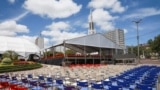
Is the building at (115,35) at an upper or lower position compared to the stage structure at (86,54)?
upper

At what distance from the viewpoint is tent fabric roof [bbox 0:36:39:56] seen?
75.9 meters

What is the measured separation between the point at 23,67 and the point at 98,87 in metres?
25.8

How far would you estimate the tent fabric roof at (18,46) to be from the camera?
7588 centimetres

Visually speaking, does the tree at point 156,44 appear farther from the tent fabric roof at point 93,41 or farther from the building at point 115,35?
the building at point 115,35

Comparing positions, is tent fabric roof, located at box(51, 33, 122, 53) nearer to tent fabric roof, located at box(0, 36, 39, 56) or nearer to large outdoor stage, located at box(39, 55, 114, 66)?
large outdoor stage, located at box(39, 55, 114, 66)

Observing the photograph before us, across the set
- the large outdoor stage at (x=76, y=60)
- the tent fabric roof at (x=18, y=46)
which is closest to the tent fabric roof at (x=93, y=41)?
the large outdoor stage at (x=76, y=60)

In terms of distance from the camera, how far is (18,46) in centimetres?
7981

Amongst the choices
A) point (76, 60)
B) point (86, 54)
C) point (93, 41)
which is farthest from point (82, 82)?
point (86, 54)

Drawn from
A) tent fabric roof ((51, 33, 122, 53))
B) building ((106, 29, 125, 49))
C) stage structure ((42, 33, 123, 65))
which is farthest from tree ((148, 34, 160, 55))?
building ((106, 29, 125, 49))

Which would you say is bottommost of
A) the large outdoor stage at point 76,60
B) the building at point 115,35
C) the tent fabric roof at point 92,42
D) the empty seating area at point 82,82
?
the empty seating area at point 82,82

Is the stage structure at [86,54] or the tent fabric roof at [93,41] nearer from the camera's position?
the stage structure at [86,54]

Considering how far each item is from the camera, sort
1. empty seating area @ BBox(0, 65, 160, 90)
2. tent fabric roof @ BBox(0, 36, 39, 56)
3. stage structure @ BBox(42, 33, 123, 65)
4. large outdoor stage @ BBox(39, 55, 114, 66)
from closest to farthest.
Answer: empty seating area @ BBox(0, 65, 160, 90)
large outdoor stage @ BBox(39, 55, 114, 66)
stage structure @ BBox(42, 33, 123, 65)
tent fabric roof @ BBox(0, 36, 39, 56)

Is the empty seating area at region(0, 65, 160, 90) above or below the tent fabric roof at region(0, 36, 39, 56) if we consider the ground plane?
below

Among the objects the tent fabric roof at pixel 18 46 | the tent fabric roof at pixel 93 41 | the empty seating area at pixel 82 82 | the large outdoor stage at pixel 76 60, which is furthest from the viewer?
the tent fabric roof at pixel 18 46
